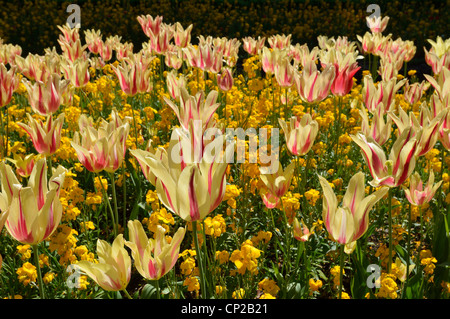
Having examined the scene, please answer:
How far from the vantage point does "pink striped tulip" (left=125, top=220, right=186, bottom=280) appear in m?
1.30

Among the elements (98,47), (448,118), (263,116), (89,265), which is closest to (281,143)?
(263,116)

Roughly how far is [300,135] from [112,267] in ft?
3.16

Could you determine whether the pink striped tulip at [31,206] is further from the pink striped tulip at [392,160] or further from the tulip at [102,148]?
the pink striped tulip at [392,160]

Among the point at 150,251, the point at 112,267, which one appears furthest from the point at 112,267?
the point at 150,251

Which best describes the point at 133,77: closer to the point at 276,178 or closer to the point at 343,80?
the point at 343,80

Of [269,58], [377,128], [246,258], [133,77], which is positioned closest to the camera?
[246,258]

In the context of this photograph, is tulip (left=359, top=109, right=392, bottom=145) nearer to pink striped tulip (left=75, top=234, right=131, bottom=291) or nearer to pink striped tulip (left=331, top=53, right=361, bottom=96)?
pink striped tulip (left=331, top=53, right=361, bottom=96)

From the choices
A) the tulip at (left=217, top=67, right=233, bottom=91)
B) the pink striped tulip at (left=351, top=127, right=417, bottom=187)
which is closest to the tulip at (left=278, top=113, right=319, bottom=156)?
the pink striped tulip at (left=351, top=127, right=417, bottom=187)

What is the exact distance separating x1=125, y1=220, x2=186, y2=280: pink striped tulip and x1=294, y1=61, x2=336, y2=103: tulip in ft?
4.20

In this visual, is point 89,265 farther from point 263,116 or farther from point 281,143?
point 263,116

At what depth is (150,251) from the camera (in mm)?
1313

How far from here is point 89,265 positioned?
4.12ft

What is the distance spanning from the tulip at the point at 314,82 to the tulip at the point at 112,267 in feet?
4.48

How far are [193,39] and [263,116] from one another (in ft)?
19.0
